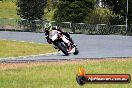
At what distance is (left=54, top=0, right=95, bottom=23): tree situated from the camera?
49.7 meters

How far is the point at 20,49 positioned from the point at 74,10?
25.3 m

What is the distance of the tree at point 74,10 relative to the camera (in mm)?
49731

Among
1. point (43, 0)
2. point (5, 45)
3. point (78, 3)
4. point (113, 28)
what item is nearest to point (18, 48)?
point (5, 45)

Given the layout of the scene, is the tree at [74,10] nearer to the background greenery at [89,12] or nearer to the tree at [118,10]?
the background greenery at [89,12]

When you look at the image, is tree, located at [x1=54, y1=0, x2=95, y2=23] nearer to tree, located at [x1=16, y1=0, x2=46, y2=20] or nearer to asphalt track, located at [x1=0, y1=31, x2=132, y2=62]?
tree, located at [x1=16, y1=0, x2=46, y2=20]

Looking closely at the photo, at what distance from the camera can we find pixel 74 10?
50406mm

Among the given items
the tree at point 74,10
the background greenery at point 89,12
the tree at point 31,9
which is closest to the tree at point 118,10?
the background greenery at point 89,12

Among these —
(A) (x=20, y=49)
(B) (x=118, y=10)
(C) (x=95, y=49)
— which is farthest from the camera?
(B) (x=118, y=10)

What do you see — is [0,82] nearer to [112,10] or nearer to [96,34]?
[96,34]

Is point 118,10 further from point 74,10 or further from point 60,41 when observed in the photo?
point 60,41

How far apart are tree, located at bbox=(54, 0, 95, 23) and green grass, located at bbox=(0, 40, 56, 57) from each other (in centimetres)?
2184

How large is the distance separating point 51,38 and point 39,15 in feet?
135

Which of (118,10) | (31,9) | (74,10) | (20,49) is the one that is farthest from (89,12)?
(20,49)

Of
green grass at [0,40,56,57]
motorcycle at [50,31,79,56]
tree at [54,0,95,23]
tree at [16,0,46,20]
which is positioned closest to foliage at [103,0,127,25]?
tree at [54,0,95,23]
